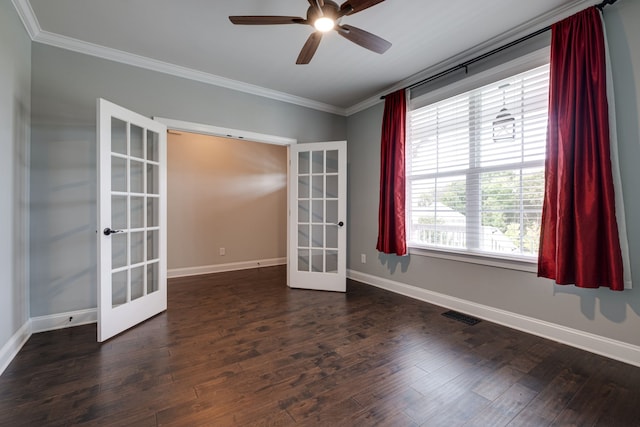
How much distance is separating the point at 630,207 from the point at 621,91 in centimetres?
84

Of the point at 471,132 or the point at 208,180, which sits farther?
the point at 208,180

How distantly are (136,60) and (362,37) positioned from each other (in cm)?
242

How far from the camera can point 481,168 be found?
2.85 m

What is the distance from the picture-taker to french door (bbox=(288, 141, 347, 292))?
12.7ft

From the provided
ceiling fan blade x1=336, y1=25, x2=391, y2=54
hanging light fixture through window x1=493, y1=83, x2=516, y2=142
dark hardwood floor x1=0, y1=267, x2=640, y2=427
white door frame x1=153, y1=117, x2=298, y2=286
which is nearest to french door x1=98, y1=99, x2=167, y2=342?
white door frame x1=153, y1=117, x2=298, y2=286

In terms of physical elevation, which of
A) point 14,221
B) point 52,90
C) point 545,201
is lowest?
point 14,221

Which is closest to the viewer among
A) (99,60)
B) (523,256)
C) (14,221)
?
(14,221)

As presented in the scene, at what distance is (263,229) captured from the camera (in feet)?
18.1

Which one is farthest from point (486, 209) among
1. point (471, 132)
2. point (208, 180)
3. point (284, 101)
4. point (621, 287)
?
point (208, 180)

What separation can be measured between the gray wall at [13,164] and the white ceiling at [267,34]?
0.29 meters

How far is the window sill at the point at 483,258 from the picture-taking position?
2520 mm

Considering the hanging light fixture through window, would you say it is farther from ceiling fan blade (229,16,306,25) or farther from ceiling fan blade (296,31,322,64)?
ceiling fan blade (229,16,306,25)

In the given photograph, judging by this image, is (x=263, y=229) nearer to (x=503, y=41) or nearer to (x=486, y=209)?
(x=486, y=209)

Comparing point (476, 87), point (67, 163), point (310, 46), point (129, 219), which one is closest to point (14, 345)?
point (129, 219)
